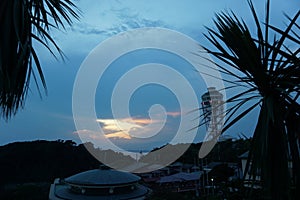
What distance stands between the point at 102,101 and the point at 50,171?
16946 mm

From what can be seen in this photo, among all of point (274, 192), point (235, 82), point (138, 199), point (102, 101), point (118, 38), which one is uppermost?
point (118, 38)

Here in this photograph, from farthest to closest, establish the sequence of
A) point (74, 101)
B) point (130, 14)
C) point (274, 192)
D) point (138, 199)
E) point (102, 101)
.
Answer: point (138, 199) < point (102, 101) < point (130, 14) < point (74, 101) < point (274, 192)

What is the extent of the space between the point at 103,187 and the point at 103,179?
428 mm

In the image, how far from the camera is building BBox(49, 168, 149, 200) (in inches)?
464

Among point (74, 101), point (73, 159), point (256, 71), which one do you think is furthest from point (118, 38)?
point (73, 159)

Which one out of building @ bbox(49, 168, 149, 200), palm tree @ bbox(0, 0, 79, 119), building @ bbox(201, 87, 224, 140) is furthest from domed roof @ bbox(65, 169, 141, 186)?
building @ bbox(201, 87, 224, 140)

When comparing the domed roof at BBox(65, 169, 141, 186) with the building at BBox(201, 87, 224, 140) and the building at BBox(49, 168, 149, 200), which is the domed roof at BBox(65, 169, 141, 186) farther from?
the building at BBox(201, 87, 224, 140)

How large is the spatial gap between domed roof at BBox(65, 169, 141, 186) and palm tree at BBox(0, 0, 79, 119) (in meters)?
10.4

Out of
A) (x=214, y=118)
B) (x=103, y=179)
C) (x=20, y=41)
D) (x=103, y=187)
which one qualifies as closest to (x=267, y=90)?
(x=214, y=118)

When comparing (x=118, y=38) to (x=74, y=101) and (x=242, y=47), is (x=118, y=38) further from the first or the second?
(x=242, y=47)

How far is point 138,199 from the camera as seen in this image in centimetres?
1173

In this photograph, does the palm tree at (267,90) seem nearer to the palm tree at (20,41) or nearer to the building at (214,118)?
the building at (214,118)

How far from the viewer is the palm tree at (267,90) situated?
1.44m

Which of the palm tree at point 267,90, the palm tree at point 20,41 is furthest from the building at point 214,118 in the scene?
the palm tree at point 20,41
